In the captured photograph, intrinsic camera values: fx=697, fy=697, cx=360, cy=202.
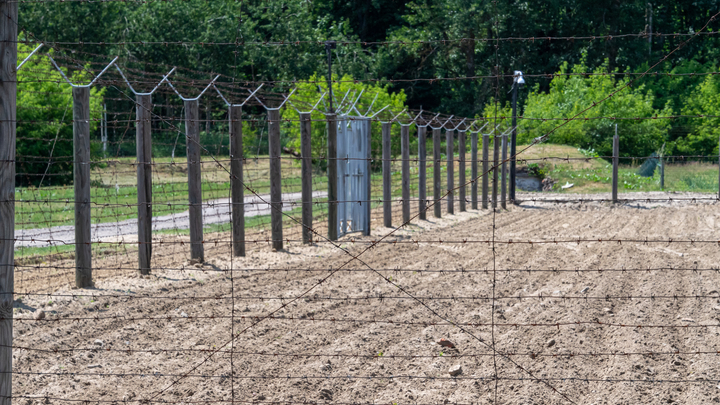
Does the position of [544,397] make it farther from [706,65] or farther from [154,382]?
[706,65]

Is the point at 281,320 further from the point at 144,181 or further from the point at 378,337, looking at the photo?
the point at 144,181

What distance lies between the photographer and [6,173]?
12.7ft

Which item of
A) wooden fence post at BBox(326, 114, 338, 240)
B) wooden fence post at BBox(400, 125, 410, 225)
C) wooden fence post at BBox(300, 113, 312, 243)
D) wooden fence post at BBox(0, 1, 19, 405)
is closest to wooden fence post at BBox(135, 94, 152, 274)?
wooden fence post at BBox(300, 113, 312, 243)

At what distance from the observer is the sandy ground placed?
4.88 metres

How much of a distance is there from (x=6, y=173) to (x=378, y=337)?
333 cm

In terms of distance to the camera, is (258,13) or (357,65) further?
(258,13)

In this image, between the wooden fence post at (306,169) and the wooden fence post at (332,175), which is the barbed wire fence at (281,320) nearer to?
the wooden fence post at (306,169)

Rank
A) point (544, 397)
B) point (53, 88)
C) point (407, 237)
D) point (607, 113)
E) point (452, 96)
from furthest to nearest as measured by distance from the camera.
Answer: point (452, 96), point (607, 113), point (53, 88), point (407, 237), point (544, 397)

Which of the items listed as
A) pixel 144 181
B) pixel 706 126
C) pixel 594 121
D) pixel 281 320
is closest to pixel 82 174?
pixel 144 181

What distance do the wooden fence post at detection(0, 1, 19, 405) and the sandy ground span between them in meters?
0.63

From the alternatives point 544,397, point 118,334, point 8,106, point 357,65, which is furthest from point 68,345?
point 357,65

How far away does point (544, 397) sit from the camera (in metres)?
4.77

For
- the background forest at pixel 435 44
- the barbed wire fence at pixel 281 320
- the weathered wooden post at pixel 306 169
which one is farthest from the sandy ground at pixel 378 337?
the background forest at pixel 435 44

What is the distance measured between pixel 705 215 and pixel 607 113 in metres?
11.8
